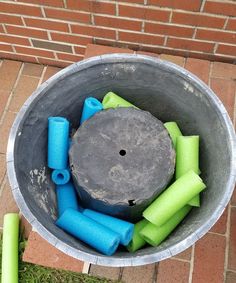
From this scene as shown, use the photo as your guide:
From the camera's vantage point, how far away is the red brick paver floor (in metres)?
1.61

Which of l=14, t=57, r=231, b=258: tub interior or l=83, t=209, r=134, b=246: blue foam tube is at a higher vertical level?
l=14, t=57, r=231, b=258: tub interior

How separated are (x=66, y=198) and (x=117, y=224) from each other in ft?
0.83

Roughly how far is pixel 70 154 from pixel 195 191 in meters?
0.48

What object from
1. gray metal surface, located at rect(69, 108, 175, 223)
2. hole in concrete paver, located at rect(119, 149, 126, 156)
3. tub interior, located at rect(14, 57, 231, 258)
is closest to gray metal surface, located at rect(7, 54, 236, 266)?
tub interior, located at rect(14, 57, 231, 258)

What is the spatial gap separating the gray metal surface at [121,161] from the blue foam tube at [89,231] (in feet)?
0.26

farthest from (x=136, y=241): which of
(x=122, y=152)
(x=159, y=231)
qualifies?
(x=122, y=152)

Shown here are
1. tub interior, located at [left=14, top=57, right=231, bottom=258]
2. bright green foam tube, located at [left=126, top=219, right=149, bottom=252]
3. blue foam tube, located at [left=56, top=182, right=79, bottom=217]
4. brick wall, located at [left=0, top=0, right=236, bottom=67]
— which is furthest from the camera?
brick wall, located at [left=0, top=0, right=236, bottom=67]

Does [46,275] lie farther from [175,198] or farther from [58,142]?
[175,198]

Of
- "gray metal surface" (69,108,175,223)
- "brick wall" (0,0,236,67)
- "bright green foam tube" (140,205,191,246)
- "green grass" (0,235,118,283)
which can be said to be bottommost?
"green grass" (0,235,118,283)

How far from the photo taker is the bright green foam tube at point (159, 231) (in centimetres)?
141

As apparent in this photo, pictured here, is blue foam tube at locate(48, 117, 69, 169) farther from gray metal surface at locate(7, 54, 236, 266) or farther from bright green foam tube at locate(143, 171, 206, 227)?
bright green foam tube at locate(143, 171, 206, 227)

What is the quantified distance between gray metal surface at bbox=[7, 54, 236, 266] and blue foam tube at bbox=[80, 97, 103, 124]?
4 cm

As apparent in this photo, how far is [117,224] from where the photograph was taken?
4.71 feet

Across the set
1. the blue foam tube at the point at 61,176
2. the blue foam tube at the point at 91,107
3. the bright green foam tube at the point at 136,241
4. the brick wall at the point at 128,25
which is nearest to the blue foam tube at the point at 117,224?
the bright green foam tube at the point at 136,241
